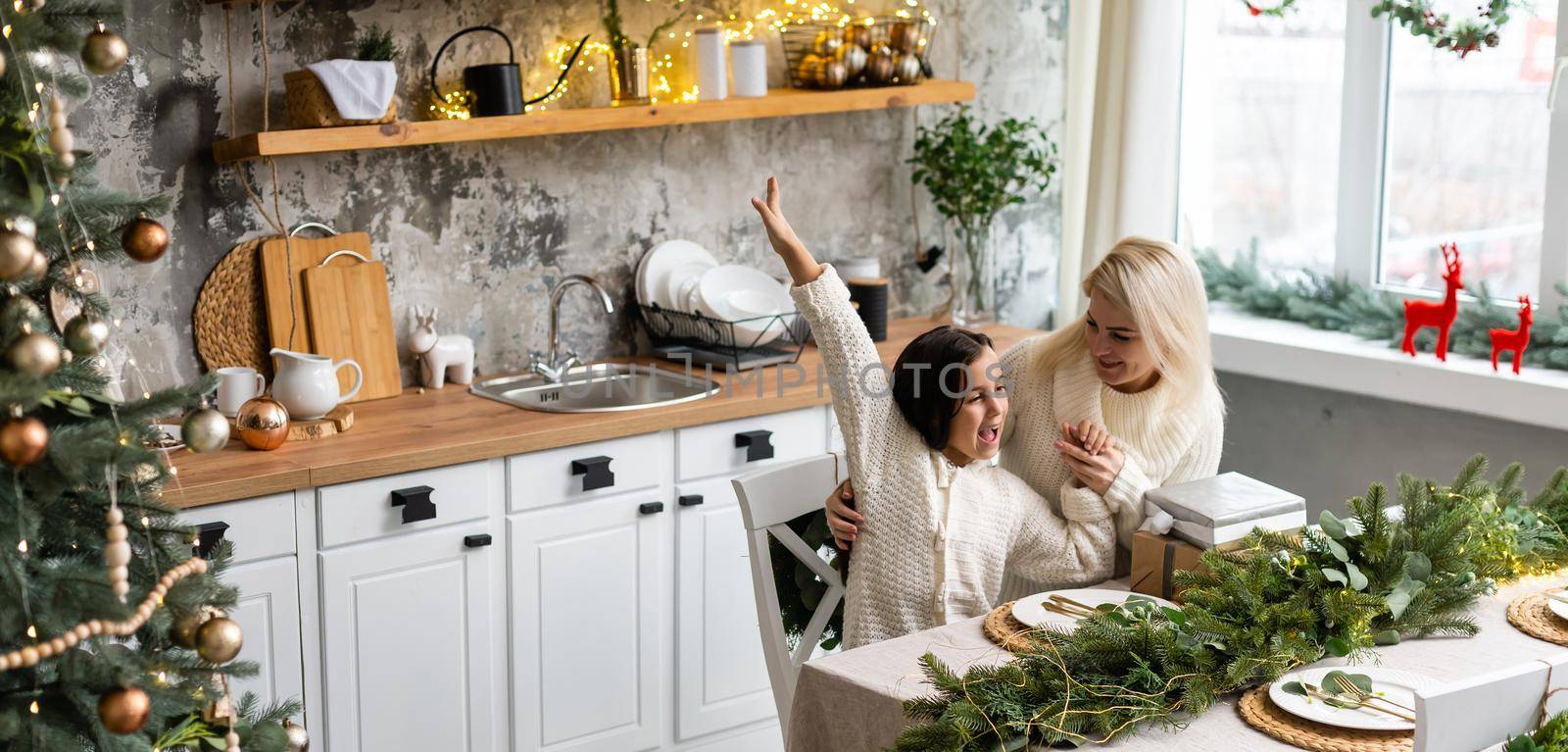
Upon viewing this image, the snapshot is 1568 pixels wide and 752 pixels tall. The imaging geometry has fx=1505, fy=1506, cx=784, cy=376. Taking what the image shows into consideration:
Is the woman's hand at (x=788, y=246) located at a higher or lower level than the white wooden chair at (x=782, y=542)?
higher

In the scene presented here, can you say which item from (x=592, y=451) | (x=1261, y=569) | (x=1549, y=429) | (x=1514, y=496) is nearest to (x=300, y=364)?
(x=592, y=451)

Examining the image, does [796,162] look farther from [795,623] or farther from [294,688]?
[294,688]

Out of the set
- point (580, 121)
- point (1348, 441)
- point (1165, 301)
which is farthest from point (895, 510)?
point (1348, 441)

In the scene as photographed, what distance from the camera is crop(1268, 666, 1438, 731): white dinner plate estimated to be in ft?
5.31

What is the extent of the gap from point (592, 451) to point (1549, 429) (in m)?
1.99

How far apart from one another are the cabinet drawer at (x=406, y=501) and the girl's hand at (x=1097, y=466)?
1.09 metres

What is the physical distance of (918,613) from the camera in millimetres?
2172

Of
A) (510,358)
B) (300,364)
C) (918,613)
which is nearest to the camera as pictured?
(918,613)

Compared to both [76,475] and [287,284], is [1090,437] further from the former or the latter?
[287,284]

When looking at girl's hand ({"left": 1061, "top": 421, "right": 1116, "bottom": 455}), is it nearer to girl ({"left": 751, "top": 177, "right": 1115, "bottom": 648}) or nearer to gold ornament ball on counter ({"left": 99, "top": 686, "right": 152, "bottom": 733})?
girl ({"left": 751, "top": 177, "right": 1115, "bottom": 648})

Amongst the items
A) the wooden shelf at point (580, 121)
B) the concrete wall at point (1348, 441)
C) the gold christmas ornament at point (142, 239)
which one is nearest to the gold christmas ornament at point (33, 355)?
the gold christmas ornament at point (142, 239)

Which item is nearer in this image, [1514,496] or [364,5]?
[1514,496]

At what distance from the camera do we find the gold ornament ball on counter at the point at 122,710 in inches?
49.3

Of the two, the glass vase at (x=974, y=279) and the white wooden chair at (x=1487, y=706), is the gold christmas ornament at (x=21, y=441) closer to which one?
the white wooden chair at (x=1487, y=706)
